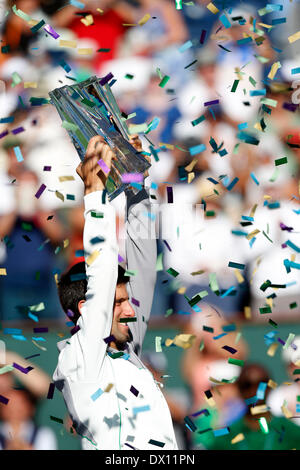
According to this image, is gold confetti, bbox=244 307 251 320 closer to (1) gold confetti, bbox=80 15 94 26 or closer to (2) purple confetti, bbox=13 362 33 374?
(2) purple confetti, bbox=13 362 33 374

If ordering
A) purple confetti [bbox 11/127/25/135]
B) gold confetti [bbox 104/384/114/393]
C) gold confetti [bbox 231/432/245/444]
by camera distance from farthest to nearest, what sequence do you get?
purple confetti [bbox 11/127/25/135]
gold confetti [bbox 231/432/245/444]
gold confetti [bbox 104/384/114/393]

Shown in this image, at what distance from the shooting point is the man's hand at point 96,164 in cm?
110

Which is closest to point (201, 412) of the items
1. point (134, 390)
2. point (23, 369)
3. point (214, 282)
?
point (214, 282)

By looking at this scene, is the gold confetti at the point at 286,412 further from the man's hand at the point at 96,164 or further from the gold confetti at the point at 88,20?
the gold confetti at the point at 88,20

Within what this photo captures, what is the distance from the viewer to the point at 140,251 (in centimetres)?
139

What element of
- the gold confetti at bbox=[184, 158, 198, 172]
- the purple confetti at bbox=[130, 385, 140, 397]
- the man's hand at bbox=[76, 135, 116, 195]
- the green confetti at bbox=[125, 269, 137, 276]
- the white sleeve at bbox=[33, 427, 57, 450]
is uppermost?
the man's hand at bbox=[76, 135, 116, 195]

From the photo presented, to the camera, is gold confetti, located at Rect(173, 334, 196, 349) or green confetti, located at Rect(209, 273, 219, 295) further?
gold confetti, located at Rect(173, 334, 196, 349)

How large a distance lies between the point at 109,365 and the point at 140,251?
29 cm

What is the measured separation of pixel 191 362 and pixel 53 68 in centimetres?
135

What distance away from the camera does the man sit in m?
1.12

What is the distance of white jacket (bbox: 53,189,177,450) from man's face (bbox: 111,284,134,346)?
0.05m

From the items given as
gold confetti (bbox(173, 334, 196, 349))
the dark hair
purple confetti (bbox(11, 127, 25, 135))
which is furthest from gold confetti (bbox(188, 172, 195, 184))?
the dark hair

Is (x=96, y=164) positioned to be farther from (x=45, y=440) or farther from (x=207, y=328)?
(x=45, y=440)

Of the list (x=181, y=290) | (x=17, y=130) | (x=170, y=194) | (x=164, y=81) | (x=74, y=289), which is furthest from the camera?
(x=17, y=130)
